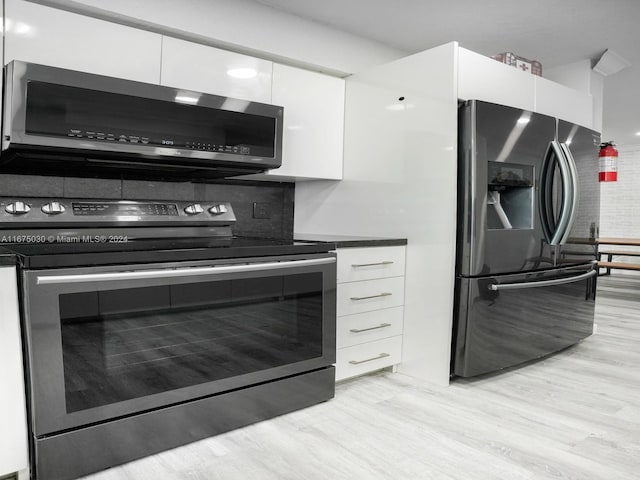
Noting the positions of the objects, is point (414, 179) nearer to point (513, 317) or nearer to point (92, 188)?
point (513, 317)

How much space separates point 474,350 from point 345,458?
106 cm

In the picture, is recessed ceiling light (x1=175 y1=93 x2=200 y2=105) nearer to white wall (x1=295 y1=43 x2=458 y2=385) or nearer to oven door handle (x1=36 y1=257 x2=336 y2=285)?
oven door handle (x1=36 y1=257 x2=336 y2=285)

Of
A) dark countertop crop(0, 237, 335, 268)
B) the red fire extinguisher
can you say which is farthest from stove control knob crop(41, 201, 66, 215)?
the red fire extinguisher

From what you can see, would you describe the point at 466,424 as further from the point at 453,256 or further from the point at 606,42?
the point at 606,42

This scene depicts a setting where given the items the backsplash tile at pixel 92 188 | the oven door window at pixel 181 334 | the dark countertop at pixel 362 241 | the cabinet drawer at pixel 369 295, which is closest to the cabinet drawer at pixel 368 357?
the cabinet drawer at pixel 369 295

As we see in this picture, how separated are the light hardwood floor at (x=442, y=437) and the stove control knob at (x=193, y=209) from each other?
1086 mm

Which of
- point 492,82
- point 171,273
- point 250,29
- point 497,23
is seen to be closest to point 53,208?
point 171,273

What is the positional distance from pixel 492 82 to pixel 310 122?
1.03 m

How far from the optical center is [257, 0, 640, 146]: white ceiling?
2.68 meters

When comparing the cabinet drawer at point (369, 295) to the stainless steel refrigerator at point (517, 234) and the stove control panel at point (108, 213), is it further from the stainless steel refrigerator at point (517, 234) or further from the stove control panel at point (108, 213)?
the stove control panel at point (108, 213)

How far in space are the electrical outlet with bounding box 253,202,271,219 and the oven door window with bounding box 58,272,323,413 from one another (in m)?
0.88

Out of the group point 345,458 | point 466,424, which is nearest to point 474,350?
point 466,424

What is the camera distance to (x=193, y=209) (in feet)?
8.07

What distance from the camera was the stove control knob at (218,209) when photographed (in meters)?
2.52
